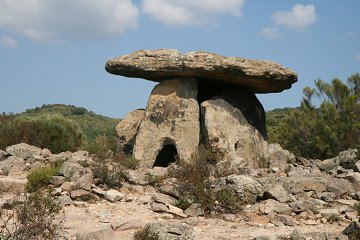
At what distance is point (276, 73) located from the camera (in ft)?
45.3

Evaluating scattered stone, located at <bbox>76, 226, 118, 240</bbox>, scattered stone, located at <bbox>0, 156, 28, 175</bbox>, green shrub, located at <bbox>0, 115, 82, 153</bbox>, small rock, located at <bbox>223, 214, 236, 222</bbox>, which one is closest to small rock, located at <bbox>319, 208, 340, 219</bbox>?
small rock, located at <bbox>223, 214, 236, 222</bbox>

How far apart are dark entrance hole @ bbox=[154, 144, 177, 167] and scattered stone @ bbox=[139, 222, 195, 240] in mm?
8572

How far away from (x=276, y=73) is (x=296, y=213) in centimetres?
624

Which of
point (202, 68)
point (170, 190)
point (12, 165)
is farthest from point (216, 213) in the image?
point (12, 165)

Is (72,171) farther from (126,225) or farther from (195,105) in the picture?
(195,105)

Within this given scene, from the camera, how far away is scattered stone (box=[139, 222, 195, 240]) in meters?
6.21

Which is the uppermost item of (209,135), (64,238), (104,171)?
(209,135)

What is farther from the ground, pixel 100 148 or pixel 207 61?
pixel 207 61

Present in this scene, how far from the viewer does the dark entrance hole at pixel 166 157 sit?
1514 cm

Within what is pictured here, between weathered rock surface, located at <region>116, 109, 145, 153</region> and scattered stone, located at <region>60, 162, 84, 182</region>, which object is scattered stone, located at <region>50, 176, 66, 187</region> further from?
weathered rock surface, located at <region>116, 109, 145, 153</region>

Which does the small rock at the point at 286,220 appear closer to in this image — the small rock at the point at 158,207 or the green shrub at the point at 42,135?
the small rock at the point at 158,207

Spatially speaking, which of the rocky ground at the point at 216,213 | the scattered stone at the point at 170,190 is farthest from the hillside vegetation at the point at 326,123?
the scattered stone at the point at 170,190

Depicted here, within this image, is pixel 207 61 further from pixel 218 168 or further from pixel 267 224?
pixel 267 224

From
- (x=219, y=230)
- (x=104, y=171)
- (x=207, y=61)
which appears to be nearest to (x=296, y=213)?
(x=219, y=230)
